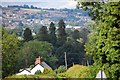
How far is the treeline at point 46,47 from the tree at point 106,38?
0.51 ft

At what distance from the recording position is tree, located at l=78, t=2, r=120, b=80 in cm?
477

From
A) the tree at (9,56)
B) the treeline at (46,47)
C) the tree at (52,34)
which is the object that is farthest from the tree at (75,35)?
the tree at (9,56)

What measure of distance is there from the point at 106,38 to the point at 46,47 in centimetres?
80

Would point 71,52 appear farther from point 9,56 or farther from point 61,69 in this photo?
point 9,56

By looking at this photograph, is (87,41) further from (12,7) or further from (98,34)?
(12,7)

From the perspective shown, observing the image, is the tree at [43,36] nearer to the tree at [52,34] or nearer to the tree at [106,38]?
the tree at [52,34]

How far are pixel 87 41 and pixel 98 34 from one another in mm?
191

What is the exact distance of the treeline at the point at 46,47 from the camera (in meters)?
4.63

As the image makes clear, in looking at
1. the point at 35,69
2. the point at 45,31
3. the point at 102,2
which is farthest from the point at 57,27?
the point at 35,69

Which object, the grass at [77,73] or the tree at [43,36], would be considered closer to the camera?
the tree at [43,36]

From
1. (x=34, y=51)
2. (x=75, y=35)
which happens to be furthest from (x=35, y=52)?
(x=75, y=35)

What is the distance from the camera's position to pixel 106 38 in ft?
16.2

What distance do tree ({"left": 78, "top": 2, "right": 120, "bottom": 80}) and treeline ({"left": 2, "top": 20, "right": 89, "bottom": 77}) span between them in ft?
0.51

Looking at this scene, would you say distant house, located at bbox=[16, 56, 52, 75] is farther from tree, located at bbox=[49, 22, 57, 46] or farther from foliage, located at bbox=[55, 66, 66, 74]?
tree, located at bbox=[49, 22, 57, 46]
